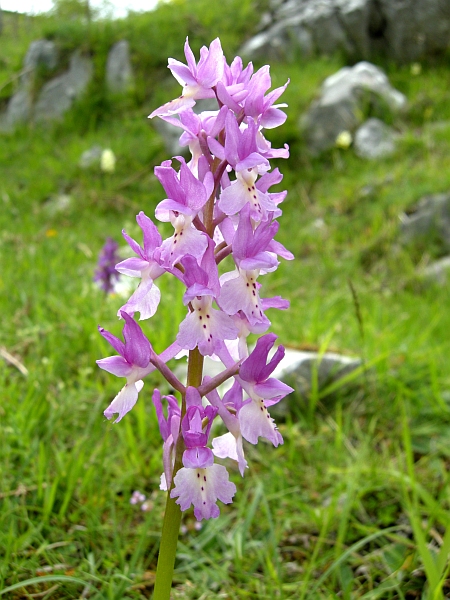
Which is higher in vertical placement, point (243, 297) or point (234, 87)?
point (234, 87)

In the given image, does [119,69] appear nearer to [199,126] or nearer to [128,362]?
[199,126]

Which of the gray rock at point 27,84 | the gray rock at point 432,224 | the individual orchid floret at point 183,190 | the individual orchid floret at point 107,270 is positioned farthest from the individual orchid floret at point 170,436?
the gray rock at point 27,84

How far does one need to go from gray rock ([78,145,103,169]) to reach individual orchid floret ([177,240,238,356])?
22.9 ft

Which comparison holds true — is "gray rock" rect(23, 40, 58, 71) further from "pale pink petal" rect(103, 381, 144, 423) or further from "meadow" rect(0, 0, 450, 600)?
"pale pink petal" rect(103, 381, 144, 423)

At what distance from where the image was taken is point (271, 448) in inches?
90.9

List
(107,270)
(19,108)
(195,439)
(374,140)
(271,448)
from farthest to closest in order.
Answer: (19,108) → (374,140) → (107,270) → (271,448) → (195,439)

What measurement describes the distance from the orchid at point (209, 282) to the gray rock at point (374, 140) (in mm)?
6158

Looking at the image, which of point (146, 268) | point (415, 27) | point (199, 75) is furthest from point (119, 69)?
point (146, 268)

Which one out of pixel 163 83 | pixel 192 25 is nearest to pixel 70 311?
pixel 163 83

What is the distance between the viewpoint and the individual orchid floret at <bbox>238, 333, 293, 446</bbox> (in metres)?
1.04

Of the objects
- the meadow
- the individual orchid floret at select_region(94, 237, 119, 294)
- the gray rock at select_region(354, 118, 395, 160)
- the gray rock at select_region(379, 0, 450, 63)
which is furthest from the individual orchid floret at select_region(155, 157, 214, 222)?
the gray rock at select_region(379, 0, 450, 63)

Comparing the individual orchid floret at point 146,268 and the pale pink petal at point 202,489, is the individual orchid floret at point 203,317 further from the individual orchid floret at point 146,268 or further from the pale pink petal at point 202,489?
the pale pink petal at point 202,489

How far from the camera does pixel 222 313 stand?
1021 mm

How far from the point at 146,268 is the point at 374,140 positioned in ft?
21.7
